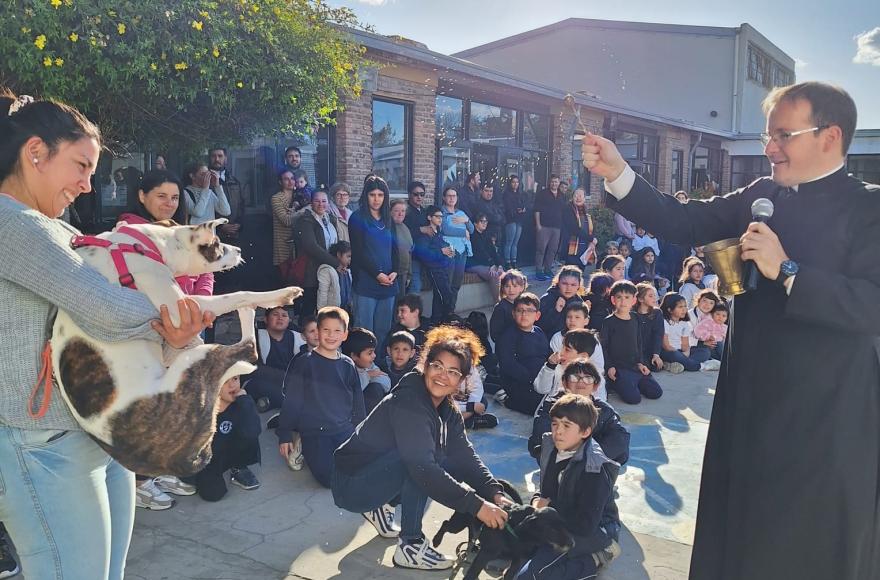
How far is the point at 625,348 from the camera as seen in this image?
262 inches

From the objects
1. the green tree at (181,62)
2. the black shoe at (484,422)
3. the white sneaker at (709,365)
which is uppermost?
the green tree at (181,62)

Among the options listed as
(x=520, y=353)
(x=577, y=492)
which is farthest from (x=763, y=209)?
(x=520, y=353)

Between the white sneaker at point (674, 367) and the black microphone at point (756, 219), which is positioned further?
the white sneaker at point (674, 367)

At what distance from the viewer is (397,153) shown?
1074 centimetres

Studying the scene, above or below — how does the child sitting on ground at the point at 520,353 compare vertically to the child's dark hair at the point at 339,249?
below

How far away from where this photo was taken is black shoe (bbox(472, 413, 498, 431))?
5.61m

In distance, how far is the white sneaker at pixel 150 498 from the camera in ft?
13.0

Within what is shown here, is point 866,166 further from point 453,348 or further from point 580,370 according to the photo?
point 453,348

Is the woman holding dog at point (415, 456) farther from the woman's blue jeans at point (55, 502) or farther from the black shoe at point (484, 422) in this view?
the black shoe at point (484, 422)

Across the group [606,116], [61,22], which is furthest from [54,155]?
[606,116]

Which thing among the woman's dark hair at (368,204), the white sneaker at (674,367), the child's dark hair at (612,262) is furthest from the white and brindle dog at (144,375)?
the child's dark hair at (612,262)

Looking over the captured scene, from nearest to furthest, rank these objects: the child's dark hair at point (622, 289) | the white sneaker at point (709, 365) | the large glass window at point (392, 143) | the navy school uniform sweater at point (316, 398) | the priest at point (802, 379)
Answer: the priest at point (802, 379) → the navy school uniform sweater at point (316, 398) → the child's dark hair at point (622, 289) → the white sneaker at point (709, 365) → the large glass window at point (392, 143)

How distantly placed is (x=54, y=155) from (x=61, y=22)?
9.52 ft

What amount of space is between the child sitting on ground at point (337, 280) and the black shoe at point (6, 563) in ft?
12.6
